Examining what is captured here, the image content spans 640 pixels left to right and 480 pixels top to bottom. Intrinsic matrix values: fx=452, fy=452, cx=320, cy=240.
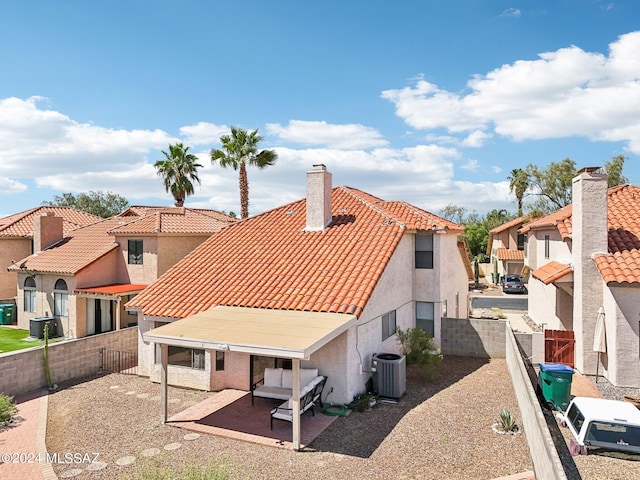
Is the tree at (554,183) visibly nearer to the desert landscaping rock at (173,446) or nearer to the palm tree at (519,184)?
the palm tree at (519,184)

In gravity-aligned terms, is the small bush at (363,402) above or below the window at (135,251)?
below

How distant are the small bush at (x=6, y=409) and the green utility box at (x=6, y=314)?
791 inches

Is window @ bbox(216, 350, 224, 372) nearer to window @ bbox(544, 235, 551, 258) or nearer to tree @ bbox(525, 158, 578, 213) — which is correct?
window @ bbox(544, 235, 551, 258)

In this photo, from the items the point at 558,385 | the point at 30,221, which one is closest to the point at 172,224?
the point at 30,221

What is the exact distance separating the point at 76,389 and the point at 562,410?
17.5 meters

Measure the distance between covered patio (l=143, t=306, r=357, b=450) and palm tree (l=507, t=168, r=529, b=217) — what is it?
64.4 metres

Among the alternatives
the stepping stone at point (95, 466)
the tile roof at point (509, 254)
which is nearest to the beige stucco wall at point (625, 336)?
the stepping stone at point (95, 466)

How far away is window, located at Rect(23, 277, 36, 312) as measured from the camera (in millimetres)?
29217

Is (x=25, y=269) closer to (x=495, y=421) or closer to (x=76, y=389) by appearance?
(x=76, y=389)

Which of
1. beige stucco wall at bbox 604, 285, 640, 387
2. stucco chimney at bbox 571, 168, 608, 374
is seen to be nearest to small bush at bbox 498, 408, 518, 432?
beige stucco wall at bbox 604, 285, 640, 387

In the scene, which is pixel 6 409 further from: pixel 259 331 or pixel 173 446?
pixel 259 331

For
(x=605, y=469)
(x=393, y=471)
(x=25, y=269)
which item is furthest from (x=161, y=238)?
(x=605, y=469)

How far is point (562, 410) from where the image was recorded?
1481cm

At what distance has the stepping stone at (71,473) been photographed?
10.7 m
